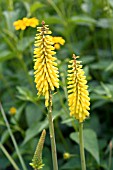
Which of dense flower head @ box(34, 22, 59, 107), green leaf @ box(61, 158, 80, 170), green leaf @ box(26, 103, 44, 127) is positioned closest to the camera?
dense flower head @ box(34, 22, 59, 107)

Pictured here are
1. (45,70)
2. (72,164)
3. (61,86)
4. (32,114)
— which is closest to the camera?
(45,70)

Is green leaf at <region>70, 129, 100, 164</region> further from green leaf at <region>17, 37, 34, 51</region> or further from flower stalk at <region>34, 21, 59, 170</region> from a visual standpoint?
flower stalk at <region>34, 21, 59, 170</region>

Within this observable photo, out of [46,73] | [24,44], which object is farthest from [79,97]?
[24,44]

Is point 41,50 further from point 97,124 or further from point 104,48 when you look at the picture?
point 104,48

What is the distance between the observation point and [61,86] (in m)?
2.62

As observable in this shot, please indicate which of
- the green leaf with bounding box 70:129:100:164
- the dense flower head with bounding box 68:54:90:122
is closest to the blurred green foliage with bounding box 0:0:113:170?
the green leaf with bounding box 70:129:100:164

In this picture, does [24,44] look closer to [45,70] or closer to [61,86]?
[61,86]

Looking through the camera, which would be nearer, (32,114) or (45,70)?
(45,70)

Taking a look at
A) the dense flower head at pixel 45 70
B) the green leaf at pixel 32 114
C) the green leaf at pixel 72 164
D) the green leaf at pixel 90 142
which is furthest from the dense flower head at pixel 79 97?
the green leaf at pixel 32 114

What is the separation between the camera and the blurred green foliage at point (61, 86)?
2.71 meters

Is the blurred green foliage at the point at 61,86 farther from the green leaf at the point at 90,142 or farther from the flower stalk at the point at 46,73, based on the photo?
the flower stalk at the point at 46,73

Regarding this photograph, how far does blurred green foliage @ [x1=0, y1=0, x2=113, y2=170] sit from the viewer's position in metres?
2.71

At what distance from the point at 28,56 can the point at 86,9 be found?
653mm

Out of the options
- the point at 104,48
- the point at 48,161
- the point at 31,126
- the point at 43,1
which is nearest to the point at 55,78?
the point at 31,126
